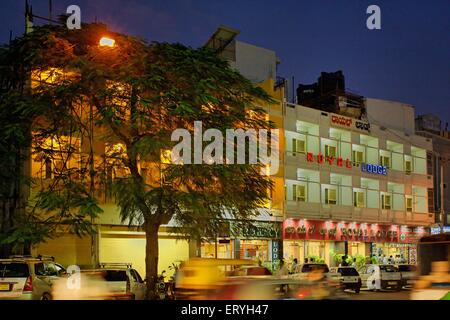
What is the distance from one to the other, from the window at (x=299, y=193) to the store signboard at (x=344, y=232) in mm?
1594

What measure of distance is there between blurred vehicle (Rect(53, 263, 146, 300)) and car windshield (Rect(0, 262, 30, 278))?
1.14 m

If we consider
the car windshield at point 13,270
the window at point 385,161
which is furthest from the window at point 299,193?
the car windshield at point 13,270

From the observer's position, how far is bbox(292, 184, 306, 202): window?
41.2 metres

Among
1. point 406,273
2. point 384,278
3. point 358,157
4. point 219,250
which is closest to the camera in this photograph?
point 384,278

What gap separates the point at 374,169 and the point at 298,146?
7981mm

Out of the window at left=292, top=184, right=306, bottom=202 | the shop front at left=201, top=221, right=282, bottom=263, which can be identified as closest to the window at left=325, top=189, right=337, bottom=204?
the window at left=292, top=184, right=306, bottom=202

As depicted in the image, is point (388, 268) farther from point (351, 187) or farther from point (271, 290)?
point (271, 290)

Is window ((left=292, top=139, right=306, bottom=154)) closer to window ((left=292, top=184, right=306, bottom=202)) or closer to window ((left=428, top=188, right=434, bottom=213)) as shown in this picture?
window ((left=292, top=184, right=306, bottom=202))

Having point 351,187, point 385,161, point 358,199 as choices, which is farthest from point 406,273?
point 385,161

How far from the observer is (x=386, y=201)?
48062 mm

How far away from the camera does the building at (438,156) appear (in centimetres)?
5350
